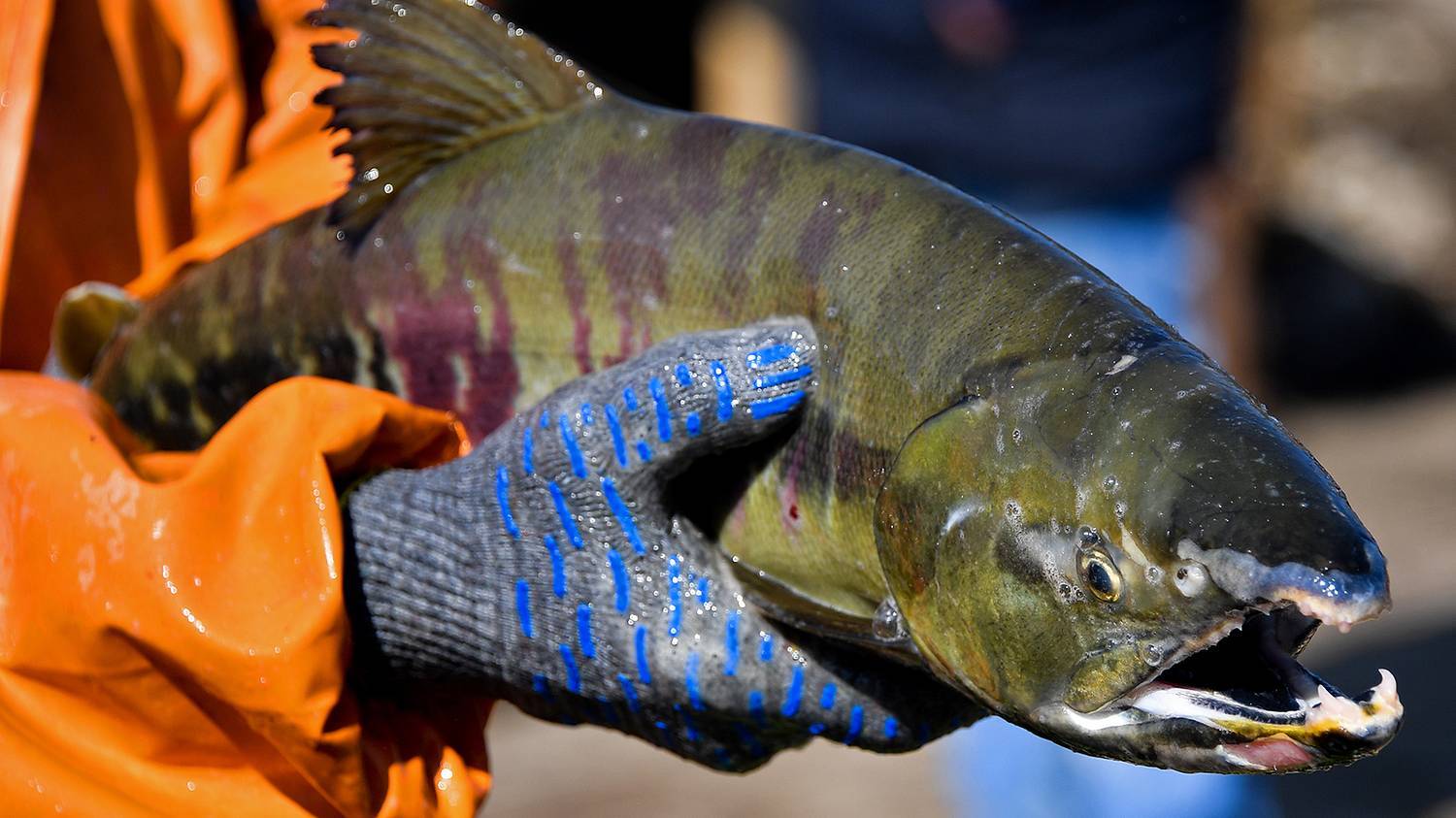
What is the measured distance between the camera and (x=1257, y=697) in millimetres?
1510

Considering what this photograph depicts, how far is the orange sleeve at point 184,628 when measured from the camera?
185cm

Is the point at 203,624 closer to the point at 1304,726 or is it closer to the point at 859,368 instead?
the point at 859,368

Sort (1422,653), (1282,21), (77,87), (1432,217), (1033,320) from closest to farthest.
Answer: (1033,320) < (77,87) < (1422,653) < (1282,21) < (1432,217)

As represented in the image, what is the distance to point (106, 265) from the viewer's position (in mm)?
2594

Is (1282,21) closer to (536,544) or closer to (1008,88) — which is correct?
(1008,88)

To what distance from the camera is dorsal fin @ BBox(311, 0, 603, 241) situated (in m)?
2.24

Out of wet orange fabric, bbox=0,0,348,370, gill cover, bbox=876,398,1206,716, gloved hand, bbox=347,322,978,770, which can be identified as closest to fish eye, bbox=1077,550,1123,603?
gill cover, bbox=876,398,1206,716

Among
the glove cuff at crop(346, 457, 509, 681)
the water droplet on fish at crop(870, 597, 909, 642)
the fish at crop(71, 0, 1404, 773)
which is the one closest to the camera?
the fish at crop(71, 0, 1404, 773)

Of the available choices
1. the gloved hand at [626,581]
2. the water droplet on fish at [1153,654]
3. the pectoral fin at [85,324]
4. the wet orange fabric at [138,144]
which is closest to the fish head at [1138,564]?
the water droplet on fish at [1153,654]

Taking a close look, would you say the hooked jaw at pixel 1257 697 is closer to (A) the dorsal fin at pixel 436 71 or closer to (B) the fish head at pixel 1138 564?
(B) the fish head at pixel 1138 564

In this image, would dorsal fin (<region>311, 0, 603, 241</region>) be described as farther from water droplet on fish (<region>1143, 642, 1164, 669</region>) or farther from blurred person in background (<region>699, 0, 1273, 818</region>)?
blurred person in background (<region>699, 0, 1273, 818</region>)

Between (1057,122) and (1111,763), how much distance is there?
73.1 inches

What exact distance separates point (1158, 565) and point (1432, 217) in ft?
21.7

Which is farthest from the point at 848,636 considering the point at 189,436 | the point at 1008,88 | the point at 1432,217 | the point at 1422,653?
the point at 1432,217
